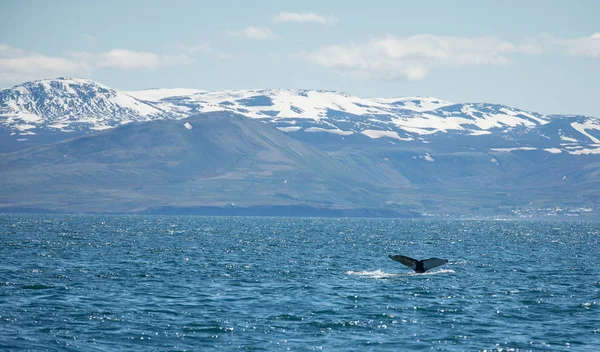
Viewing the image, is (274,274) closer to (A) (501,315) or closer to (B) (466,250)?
(A) (501,315)

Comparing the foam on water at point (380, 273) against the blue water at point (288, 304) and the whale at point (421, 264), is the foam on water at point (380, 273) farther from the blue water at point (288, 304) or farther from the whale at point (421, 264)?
the whale at point (421, 264)

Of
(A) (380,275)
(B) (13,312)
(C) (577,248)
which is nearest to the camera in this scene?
(B) (13,312)

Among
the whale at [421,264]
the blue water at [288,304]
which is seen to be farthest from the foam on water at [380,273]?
the whale at [421,264]

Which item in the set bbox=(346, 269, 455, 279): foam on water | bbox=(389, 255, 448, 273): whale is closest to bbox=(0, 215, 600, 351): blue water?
bbox=(346, 269, 455, 279): foam on water

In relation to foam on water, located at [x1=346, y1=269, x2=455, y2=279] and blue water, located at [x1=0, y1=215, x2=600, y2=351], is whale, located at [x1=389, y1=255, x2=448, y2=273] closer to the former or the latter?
→ foam on water, located at [x1=346, y1=269, x2=455, y2=279]

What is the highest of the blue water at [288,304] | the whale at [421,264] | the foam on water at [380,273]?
the whale at [421,264]

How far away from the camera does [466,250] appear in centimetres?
12756

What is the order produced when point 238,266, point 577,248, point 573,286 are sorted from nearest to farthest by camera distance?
point 573,286, point 238,266, point 577,248

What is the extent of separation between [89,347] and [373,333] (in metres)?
15.0

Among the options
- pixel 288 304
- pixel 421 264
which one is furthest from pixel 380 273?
pixel 288 304

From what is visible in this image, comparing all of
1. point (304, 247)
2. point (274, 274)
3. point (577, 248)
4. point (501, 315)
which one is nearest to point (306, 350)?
point (501, 315)

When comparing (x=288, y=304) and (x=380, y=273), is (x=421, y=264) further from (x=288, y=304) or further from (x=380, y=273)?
(x=288, y=304)

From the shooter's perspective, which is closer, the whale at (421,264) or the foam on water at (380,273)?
the foam on water at (380,273)

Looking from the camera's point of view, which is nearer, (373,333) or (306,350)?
(306,350)
